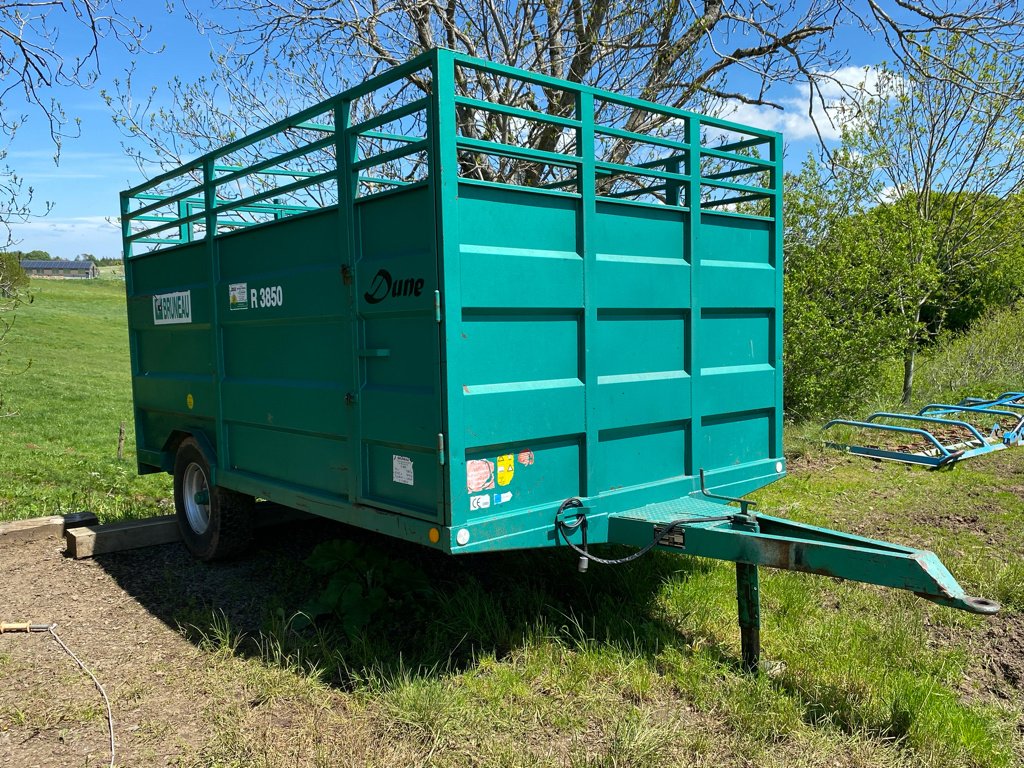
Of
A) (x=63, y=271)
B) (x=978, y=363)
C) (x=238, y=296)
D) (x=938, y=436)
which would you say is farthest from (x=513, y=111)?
(x=63, y=271)

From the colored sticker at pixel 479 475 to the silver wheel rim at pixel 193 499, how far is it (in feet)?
9.87

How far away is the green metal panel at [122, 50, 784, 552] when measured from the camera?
3578 mm

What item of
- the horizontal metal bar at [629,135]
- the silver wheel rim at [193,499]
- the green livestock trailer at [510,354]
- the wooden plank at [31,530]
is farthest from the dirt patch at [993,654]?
the wooden plank at [31,530]

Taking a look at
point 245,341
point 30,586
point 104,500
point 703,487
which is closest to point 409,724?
point 703,487

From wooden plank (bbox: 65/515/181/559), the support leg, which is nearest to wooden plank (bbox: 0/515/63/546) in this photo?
wooden plank (bbox: 65/515/181/559)

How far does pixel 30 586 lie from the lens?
17.6ft

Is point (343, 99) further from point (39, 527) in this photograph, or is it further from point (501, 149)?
point (39, 527)

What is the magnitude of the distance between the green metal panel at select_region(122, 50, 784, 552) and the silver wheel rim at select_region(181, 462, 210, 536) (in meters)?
0.67

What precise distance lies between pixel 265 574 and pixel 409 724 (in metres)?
2.33

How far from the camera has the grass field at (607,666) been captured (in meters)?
3.34

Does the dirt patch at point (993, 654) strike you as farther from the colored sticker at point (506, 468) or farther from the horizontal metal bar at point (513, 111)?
the horizontal metal bar at point (513, 111)

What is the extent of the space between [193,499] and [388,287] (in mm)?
3059

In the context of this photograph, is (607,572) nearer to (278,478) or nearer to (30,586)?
(278,478)

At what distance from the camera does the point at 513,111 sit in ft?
12.0
